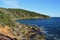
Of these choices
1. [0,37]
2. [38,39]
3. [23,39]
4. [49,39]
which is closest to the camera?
[0,37]

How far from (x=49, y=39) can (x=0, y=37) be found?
16164mm

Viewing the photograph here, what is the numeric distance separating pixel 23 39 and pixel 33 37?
4872 mm

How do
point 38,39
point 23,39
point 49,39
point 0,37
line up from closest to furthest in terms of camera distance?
1. point 0,37
2. point 23,39
3. point 38,39
4. point 49,39

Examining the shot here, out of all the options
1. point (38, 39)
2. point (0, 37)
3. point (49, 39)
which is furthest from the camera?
point (49, 39)

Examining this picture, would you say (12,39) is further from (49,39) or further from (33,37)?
(49,39)

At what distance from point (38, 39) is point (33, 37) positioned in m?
1.01

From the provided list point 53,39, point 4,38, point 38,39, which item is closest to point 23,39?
point 38,39

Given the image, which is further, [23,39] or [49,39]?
[49,39]

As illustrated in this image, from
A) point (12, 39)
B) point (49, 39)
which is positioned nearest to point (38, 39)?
point (49, 39)

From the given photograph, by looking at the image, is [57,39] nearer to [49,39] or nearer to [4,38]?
[49,39]

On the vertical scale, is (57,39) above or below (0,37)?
below

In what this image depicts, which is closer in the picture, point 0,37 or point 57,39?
point 0,37

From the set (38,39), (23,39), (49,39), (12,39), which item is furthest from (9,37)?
(49,39)

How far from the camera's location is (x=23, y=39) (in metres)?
26.6
